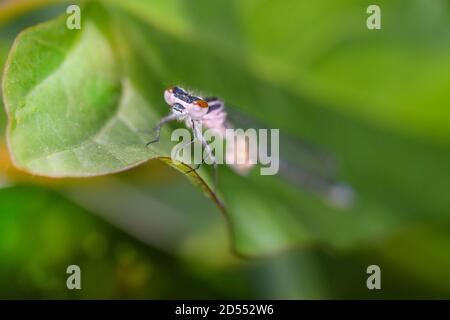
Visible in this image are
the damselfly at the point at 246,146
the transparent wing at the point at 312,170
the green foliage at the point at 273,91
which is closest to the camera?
the green foliage at the point at 273,91

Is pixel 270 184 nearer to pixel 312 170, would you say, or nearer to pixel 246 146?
pixel 246 146

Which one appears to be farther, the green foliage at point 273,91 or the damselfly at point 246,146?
the damselfly at point 246,146

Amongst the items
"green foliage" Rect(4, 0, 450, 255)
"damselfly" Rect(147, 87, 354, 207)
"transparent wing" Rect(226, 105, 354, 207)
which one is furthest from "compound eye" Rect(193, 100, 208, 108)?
"transparent wing" Rect(226, 105, 354, 207)

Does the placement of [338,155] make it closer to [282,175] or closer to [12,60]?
[282,175]

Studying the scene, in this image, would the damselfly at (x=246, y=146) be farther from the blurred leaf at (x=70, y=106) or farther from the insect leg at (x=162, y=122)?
the blurred leaf at (x=70, y=106)

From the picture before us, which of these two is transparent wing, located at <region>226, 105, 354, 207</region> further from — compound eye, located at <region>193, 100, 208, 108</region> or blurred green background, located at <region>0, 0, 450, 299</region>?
compound eye, located at <region>193, 100, 208, 108</region>

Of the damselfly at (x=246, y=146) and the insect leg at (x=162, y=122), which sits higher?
the damselfly at (x=246, y=146)

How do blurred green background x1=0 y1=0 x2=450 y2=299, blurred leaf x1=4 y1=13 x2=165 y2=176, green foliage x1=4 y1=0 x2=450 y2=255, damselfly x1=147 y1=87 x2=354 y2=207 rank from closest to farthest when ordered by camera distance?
blurred leaf x1=4 y1=13 x2=165 y2=176
green foliage x1=4 y1=0 x2=450 y2=255
damselfly x1=147 y1=87 x2=354 y2=207
blurred green background x1=0 y1=0 x2=450 y2=299

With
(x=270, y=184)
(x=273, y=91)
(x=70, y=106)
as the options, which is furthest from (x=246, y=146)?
(x=70, y=106)

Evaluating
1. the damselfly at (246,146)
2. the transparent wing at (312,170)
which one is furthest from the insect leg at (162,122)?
the transparent wing at (312,170)
